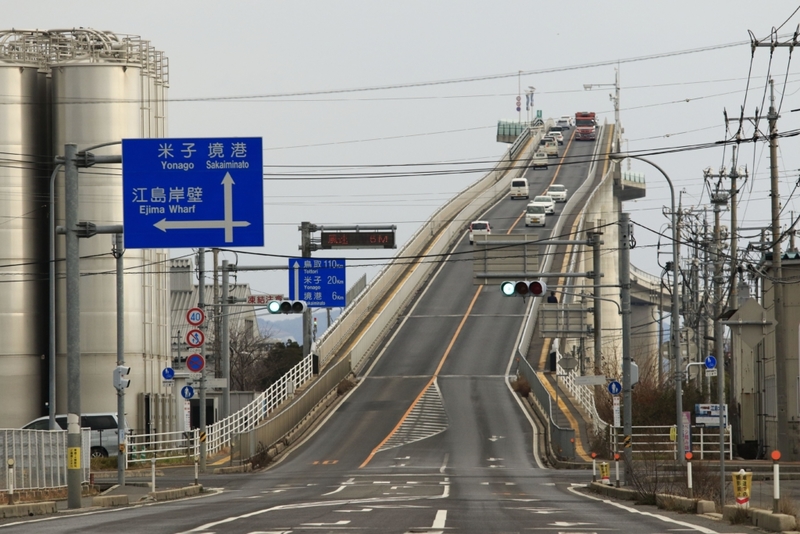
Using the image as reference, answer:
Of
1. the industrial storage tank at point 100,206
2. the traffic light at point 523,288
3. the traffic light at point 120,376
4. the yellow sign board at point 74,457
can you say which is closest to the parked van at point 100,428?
the industrial storage tank at point 100,206

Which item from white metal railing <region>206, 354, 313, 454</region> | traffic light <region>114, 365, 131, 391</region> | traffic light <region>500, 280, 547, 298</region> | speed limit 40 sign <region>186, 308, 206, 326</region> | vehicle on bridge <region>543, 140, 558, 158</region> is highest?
vehicle on bridge <region>543, 140, 558, 158</region>

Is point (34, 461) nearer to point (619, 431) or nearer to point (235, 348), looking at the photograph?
point (619, 431)

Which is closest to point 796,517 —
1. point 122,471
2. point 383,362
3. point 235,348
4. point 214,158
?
point 214,158

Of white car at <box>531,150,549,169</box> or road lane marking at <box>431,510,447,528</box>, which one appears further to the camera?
white car at <box>531,150,549,169</box>

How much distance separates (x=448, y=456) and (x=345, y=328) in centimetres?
2334

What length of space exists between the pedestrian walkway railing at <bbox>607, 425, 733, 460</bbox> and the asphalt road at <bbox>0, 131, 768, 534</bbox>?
3.26 meters

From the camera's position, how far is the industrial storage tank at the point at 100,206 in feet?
162

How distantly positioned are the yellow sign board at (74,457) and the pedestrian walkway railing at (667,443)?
1907 cm

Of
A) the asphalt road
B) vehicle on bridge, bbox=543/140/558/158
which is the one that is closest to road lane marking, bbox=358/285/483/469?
the asphalt road

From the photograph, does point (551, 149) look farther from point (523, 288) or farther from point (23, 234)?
point (523, 288)

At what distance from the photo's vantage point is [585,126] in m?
144

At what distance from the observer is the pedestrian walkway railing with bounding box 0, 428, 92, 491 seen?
78.4 feet

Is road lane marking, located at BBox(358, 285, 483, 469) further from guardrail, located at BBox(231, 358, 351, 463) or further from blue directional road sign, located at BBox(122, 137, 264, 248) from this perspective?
blue directional road sign, located at BBox(122, 137, 264, 248)

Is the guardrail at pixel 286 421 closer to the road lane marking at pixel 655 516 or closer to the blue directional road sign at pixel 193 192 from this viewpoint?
the road lane marking at pixel 655 516
